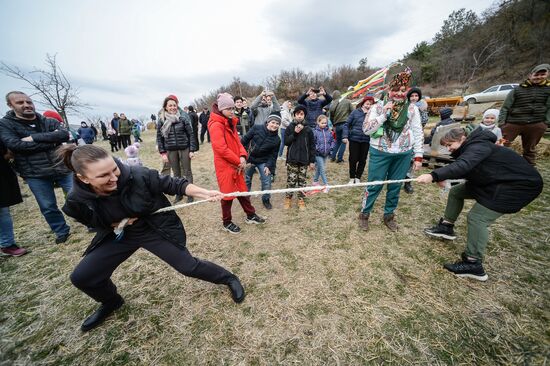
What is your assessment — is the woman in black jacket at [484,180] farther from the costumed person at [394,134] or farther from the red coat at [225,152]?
the red coat at [225,152]

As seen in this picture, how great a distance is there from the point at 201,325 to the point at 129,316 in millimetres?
835

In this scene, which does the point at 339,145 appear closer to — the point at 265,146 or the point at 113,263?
the point at 265,146

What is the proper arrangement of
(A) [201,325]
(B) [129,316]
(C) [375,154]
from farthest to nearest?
1. (C) [375,154]
2. (B) [129,316]
3. (A) [201,325]

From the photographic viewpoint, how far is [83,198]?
1708 millimetres

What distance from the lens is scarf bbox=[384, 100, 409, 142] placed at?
2920 mm

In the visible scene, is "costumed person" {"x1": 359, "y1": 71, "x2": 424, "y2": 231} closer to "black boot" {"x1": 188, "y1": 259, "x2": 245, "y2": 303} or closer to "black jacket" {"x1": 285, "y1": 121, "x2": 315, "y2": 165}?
"black jacket" {"x1": 285, "y1": 121, "x2": 315, "y2": 165}

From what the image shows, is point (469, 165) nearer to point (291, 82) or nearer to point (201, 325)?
point (201, 325)

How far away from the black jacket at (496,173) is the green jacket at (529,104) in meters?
3.58

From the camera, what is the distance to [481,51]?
3241cm

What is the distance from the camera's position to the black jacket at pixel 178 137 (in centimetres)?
434

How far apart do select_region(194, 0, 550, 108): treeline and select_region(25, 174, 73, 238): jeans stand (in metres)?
31.3

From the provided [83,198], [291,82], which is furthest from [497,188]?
[291,82]

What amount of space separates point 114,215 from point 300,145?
3.13 metres

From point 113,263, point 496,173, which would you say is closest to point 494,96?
point 496,173
